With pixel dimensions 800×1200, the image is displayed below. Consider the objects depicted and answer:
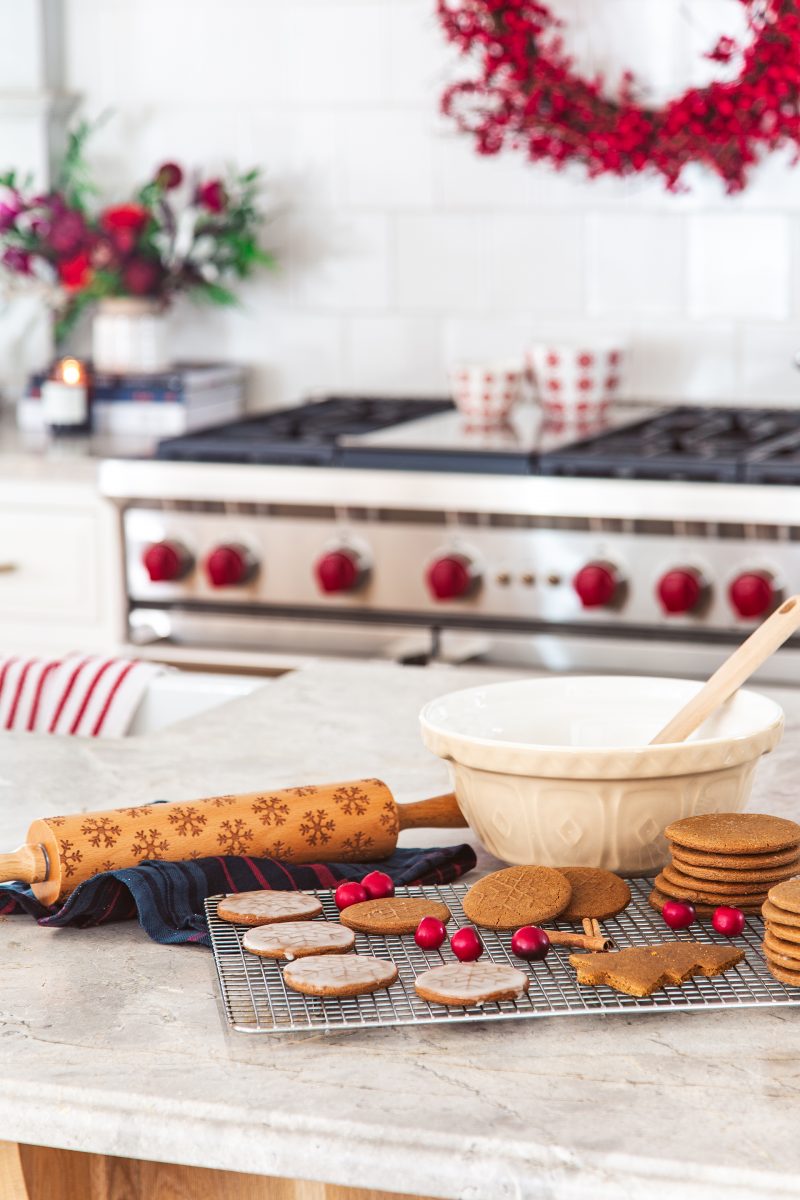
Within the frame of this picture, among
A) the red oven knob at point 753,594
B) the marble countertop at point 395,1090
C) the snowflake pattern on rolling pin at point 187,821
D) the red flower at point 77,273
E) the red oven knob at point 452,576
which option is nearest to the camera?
the marble countertop at point 395,1090

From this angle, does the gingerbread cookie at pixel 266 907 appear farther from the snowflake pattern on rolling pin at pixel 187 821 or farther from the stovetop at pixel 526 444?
the stovetop at pixel 526 444

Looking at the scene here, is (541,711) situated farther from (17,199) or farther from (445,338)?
(17,199)

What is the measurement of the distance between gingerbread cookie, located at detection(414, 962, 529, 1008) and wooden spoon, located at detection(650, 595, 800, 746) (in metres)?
0.29

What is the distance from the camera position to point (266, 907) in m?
1.08

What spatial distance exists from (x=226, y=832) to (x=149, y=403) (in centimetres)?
212

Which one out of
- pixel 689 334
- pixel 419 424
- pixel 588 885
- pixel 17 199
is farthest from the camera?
pixel 17 199

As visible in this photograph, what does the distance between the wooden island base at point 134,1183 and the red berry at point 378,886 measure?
18 centimetres

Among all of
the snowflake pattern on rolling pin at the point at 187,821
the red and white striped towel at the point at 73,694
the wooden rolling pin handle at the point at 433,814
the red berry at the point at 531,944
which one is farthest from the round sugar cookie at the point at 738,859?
the red and white striped towel at the point at 73,694

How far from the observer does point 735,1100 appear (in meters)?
0.85

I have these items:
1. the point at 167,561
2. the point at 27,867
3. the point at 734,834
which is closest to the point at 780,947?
the point at 734,834

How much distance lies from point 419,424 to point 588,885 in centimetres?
192

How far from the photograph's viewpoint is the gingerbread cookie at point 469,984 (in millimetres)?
938

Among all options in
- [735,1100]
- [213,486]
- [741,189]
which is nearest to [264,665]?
[213,486]

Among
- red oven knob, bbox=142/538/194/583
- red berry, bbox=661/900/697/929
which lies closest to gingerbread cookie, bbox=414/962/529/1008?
red berry, bbox=661/900/697/929
